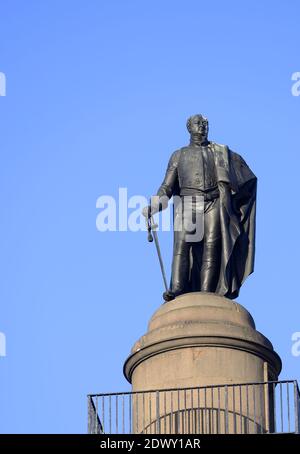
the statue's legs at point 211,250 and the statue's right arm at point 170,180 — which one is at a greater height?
the statue's right arm at point 170,180

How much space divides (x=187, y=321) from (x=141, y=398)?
5.44 ft

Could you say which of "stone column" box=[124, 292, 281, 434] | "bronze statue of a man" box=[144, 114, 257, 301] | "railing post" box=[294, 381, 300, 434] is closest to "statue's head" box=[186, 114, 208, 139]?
"bronze statue of a man" box=[144, 114, 257, 301]

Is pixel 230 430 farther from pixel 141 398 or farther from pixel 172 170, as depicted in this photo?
pixel 172 170

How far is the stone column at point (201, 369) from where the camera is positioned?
47556 mm

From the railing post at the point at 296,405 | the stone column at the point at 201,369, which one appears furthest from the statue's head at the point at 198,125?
the railing post at the point at 296,405

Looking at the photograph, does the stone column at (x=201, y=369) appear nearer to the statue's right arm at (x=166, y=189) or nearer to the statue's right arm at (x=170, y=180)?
the statue's right arm at (x=166, y=189)

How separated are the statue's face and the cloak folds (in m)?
0.36

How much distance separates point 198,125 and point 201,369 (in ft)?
19.0

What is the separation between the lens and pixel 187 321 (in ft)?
160

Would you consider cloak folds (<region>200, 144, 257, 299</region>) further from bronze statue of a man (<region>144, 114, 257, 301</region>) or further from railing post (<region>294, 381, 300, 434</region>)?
railing post (<region>294, 381, 300, 434</region>)

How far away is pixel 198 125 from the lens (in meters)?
52.1

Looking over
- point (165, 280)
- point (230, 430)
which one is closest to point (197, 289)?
point (165, 280)

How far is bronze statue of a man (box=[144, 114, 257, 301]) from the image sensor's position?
5078cm

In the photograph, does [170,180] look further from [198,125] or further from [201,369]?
[201,369]
